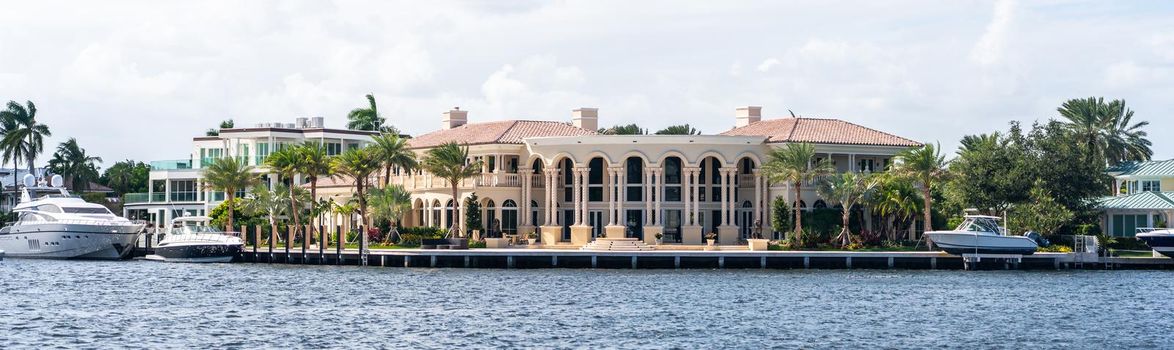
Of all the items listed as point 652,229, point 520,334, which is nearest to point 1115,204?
point 652,229

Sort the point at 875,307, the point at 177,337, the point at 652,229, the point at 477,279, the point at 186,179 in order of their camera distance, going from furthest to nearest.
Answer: the point at 186,179
the point at 652,229
the point at 477,279
the point at 875,307
the point at 177,337

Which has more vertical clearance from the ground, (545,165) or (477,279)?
(545,165)

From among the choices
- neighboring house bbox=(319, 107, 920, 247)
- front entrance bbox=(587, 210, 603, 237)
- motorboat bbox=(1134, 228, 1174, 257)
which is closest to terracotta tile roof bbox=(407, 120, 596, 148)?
neighboring house bbox=(319, 107, 920, 247)

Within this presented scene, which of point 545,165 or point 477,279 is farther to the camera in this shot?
point 545,165

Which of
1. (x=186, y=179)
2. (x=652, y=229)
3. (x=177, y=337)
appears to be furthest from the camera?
(x=186, y=179)

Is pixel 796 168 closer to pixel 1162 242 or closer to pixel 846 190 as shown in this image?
pixel 846 190

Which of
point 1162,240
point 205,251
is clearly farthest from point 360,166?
point 1162,240

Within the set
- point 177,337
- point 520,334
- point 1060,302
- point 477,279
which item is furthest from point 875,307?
point 177,337

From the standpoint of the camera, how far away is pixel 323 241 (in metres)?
80.6

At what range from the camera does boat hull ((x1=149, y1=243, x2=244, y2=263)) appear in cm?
8206

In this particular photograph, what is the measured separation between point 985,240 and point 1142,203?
13.5m

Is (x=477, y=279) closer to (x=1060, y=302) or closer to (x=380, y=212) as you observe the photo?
(x=380, y=212)

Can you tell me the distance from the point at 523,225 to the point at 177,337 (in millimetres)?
41715

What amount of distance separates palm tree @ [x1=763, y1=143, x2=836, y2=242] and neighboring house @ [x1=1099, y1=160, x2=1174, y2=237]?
47.6ft
